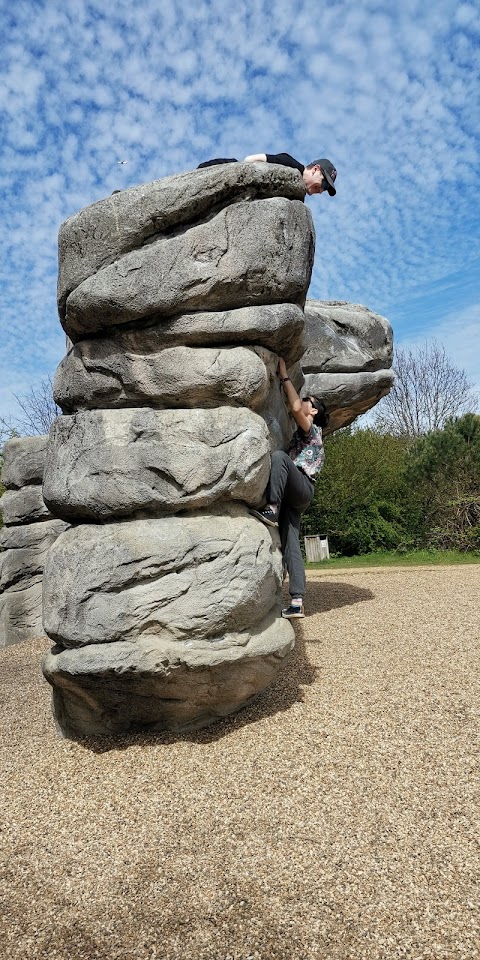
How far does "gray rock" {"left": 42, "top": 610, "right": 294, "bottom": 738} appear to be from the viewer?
4242 mm

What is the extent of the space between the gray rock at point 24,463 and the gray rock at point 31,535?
697mm

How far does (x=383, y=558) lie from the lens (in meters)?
16.9

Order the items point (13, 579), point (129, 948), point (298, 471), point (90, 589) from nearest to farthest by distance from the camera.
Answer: point (129, 948) < point (90, 589) < point (298, 471) < point (13, 579)

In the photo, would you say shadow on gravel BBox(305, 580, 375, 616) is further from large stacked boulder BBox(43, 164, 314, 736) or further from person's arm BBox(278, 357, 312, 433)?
large stacked boulder BBox(43, 164, 314, 736)

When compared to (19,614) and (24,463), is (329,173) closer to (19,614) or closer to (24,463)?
(24,463)

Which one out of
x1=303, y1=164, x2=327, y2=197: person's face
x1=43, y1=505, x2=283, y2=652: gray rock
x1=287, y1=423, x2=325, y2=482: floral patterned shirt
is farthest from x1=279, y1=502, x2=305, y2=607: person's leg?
x1=303, y1=164, x2=327, y2=197: person's face

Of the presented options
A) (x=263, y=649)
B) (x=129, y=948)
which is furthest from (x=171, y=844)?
(x=263, y=649)

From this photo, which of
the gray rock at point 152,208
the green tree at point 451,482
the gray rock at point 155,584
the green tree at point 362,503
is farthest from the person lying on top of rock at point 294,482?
the green tree at point 362,503

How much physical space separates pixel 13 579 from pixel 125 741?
601cm

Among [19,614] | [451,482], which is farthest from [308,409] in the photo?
[451,482]

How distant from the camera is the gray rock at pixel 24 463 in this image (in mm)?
10258

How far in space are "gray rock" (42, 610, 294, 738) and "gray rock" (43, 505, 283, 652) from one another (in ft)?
0.29

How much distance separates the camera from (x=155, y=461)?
176 inches

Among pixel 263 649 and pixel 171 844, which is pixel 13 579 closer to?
pixel 263 649
